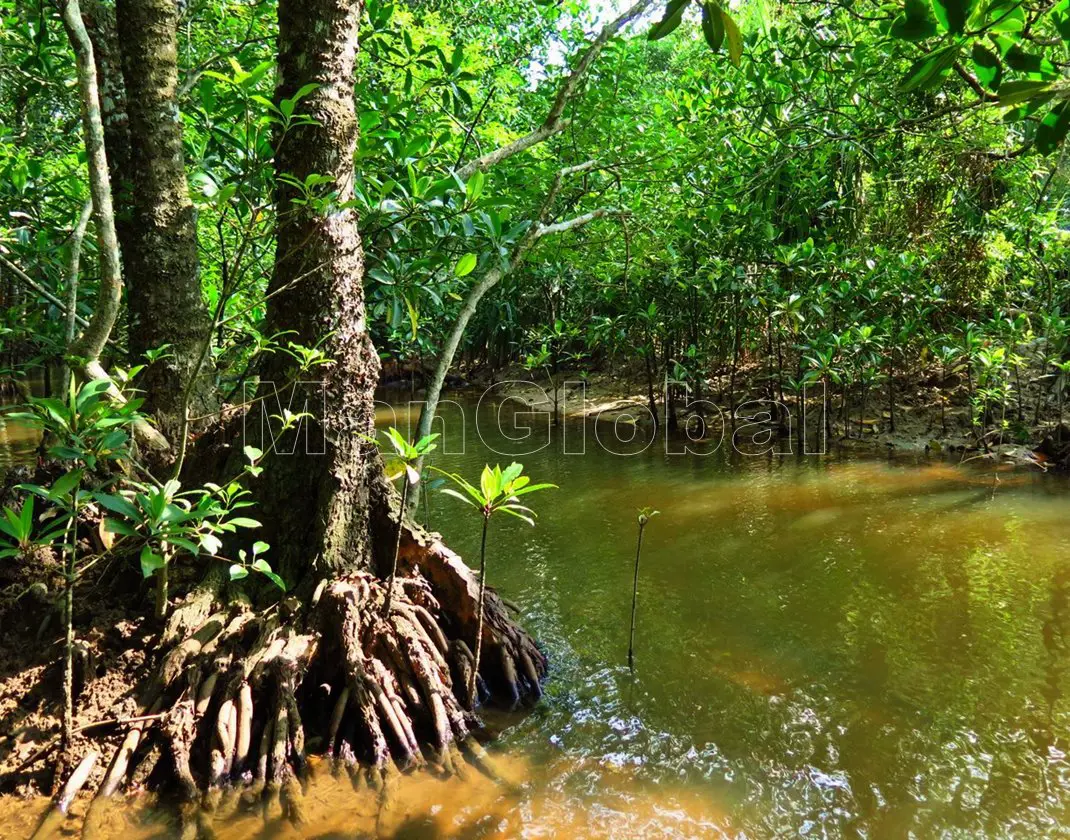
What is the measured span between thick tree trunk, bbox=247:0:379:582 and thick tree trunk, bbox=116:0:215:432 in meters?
0.71

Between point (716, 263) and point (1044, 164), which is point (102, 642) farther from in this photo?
point (1044, 164)

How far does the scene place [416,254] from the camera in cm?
393

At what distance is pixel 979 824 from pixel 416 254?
368cm

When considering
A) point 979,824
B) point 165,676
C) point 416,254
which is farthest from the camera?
point 416,254

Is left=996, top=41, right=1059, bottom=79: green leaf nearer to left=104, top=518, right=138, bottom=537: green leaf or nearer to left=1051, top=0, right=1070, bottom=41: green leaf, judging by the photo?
left=1051, top=0, right=1070, bottom=41: green leaf

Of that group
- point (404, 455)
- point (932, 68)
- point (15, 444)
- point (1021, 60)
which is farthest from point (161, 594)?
point (15, 444)

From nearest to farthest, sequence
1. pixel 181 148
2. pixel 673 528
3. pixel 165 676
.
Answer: pixel 165 676 → pixel 181 148 → pixel 673 528

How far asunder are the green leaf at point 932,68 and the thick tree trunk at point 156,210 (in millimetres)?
3346

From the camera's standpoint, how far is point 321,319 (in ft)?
10.1

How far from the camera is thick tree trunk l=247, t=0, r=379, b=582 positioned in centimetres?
301

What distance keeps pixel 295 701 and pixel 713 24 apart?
282cm

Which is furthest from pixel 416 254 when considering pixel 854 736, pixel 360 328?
pixel 854 736

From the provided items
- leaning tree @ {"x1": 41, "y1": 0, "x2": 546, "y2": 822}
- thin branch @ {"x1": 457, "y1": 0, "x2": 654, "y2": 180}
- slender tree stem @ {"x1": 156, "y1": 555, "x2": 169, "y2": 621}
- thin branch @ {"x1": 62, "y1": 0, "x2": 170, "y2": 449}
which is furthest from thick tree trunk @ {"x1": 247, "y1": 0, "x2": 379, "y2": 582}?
thin branch @ {"x1": 457, "y1": 0, "x2": 654, "y2": 180}

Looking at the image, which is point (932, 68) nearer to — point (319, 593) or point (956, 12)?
point (956, 12)
